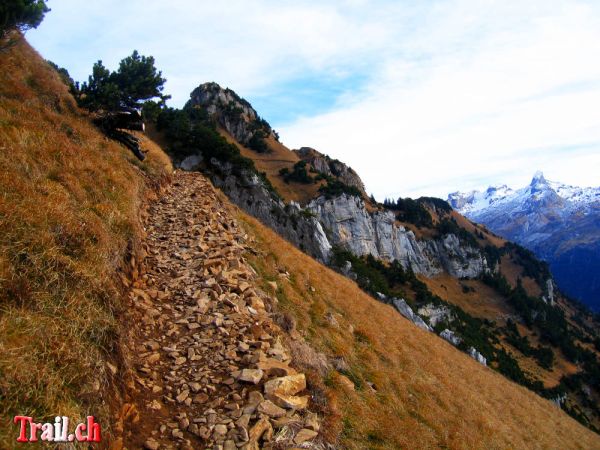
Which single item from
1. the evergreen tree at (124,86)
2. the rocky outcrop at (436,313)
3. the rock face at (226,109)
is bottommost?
the rocky outcrop at (436,313)

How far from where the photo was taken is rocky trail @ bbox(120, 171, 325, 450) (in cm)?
675

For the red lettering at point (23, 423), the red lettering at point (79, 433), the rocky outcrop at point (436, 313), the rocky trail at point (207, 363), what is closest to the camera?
the red lettering at point (23, 423)

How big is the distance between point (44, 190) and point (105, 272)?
9.97 feet

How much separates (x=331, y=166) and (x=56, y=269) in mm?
142653

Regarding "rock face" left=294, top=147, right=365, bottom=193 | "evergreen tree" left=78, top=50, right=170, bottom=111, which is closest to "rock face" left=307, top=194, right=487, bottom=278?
"rock face" left=294, top=147, right=365, bottom=193

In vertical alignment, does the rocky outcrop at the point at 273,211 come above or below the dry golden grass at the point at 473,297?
above

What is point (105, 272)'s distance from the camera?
8.61 m

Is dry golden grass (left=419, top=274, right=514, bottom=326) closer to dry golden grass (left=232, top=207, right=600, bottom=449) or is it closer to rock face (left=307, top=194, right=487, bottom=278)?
rock face (left=307, top=194, right=487, bottom=278)

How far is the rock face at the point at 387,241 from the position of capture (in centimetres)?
11450

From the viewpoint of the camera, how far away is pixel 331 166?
5787 inches

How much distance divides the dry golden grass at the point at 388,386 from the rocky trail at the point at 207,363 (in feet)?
4.43

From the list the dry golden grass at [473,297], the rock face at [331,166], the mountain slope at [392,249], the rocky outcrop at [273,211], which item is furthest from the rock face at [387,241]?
the rock face at [331,166]

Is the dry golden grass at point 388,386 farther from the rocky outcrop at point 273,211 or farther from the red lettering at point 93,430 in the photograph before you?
the rocky outcrop at point 273,211

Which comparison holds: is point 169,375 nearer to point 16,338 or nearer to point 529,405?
point 16,338
